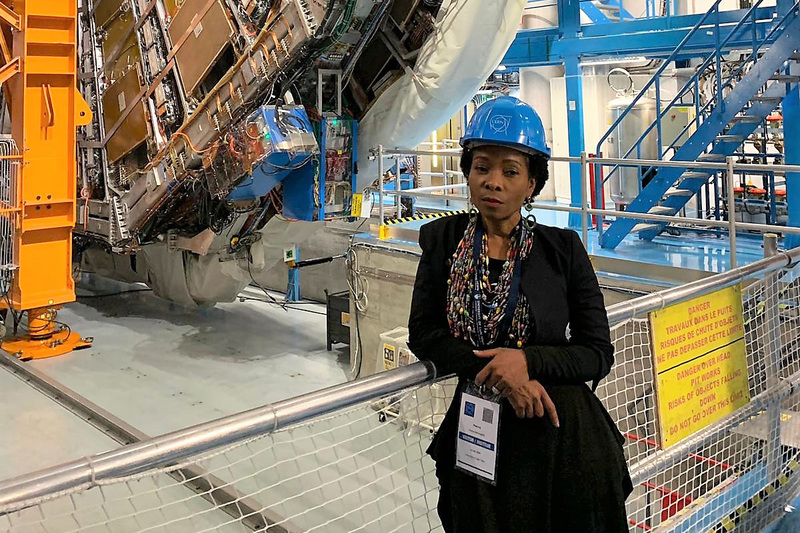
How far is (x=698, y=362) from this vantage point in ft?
9.89

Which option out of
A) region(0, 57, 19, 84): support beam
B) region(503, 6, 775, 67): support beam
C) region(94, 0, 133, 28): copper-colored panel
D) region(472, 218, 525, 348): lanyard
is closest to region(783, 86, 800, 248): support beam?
region(503, 6, 775, 67): support beam

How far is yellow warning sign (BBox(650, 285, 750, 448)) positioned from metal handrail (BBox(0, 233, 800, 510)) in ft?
3.56

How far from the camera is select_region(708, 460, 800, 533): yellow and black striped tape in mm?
3514

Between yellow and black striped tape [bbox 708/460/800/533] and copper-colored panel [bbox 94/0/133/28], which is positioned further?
copper-colored panel [bbox 94/0/133/28]

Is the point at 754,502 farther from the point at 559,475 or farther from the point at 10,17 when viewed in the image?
the point at 10,17

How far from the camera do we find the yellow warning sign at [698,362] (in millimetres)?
2834

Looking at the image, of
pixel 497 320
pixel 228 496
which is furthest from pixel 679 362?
pixel 228 496

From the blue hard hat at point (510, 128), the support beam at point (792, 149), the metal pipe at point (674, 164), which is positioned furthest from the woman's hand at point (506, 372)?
the support beam at point (792, 149)

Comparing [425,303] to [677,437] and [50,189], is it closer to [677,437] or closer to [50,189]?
[677,437]

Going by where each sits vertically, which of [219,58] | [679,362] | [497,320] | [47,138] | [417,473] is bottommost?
[417,473]

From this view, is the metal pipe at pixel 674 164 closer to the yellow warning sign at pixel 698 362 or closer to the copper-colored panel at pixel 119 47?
the yellow warning sign at pixel 698 362

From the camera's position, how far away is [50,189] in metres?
7.09

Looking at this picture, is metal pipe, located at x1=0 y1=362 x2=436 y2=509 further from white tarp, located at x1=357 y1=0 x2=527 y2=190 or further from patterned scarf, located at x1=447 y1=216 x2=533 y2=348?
white tarp, located at x1=357 y1=0 x2=527 y2=190

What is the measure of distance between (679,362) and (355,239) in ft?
13.6
